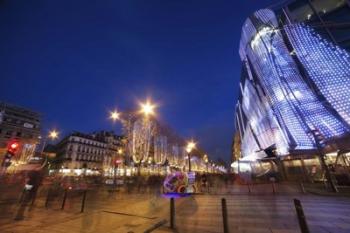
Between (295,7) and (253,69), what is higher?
(295,7)

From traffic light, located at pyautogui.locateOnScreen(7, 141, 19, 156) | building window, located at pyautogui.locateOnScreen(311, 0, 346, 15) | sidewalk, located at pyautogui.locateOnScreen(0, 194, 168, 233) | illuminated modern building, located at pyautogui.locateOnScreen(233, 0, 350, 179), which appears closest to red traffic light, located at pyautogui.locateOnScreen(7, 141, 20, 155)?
traffic light, located at pyautogui.locateOnScreen(7, 141, 19, 156)

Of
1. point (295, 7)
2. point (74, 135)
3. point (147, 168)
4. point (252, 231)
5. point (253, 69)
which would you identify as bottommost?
point (252, 231)

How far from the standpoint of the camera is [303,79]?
88.8 ft

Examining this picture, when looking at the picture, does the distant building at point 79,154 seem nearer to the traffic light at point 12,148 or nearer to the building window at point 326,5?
the traffic light at point 12,148

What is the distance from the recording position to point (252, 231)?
5469 millimetres

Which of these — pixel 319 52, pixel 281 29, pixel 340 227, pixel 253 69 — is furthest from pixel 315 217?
→ pixel 253 69

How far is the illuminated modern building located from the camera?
23.4m

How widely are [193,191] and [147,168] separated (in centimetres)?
2214

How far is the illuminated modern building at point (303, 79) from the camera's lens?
23359 mm

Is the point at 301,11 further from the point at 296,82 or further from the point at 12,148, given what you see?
the point at 12,148

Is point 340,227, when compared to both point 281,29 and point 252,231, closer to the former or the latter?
point 252,231

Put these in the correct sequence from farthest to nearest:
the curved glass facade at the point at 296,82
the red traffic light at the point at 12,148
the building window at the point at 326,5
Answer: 1. the building window at the point at 326,5
2. the curved glass facade at the point at 296,82
3. the red traffic light at the point at 12,148

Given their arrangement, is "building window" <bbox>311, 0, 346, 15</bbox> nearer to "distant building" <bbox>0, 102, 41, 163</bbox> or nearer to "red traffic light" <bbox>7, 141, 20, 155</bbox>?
"red traffic light" <bbox>7, 141, 20, 155</bbox>

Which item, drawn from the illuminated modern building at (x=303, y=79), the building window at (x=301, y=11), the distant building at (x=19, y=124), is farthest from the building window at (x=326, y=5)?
the distant building at (x=19, y=124)
